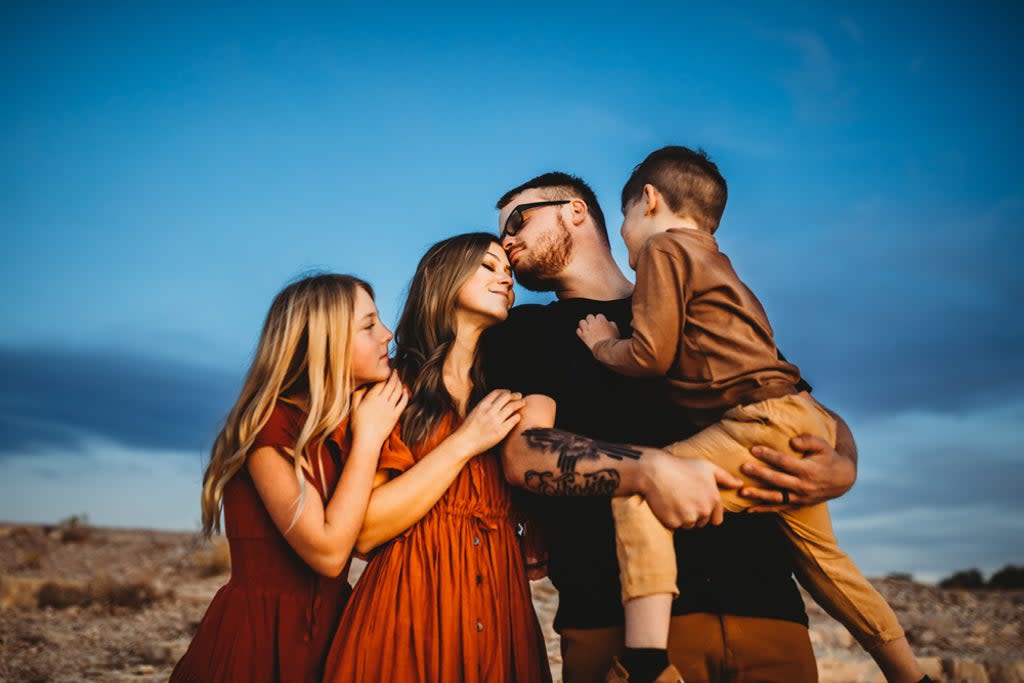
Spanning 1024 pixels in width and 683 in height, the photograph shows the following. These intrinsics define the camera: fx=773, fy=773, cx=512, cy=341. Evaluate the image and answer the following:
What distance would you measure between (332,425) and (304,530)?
49 centimetres

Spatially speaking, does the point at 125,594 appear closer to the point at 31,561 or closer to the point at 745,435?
the point at 31,561

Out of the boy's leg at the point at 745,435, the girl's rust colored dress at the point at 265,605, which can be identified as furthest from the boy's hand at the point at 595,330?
the girl's rust colored dress at the point at 265,605

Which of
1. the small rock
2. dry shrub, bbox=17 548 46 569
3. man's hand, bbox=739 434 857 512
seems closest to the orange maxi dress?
man's hand, bbox=739 434 857 512

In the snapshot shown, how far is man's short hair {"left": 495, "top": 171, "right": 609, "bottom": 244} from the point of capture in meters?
4.68

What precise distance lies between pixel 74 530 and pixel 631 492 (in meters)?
21.9

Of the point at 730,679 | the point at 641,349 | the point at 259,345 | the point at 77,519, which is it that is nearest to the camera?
the point at 730,679

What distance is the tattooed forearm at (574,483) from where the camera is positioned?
123 inches

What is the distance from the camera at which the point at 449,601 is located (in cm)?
340

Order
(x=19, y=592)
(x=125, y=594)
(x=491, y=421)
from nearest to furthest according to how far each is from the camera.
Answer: (x=491, y=421), (x=125, y=594), (x=19, y=592)

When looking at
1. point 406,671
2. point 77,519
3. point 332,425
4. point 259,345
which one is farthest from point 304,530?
point 77,519

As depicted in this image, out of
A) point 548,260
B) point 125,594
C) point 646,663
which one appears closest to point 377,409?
point 548,260

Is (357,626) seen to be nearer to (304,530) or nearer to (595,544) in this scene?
(304,530)

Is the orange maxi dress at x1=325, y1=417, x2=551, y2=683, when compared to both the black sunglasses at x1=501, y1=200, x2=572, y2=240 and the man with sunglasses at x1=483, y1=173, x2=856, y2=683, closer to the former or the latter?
the man with sunglasses at x1=483, y1=173, x2=856, y2=683

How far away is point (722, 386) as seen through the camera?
126 inches
